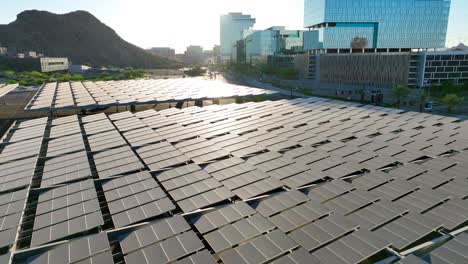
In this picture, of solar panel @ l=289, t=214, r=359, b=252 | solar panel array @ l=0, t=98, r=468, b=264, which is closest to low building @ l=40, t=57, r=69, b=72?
solar panel array @ l=0, t=98, r=468, b=264

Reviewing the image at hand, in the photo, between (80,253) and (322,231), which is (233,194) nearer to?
(322,231)

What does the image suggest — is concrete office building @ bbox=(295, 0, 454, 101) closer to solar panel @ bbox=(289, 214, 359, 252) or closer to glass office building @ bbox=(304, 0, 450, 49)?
glass office building @ bbox=(304, 0, 450, 49)

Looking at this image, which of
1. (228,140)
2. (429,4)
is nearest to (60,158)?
(228,140)

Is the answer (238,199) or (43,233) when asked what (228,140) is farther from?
(43,233)

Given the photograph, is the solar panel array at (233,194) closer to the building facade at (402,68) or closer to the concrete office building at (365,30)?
the building facade at (402,68)

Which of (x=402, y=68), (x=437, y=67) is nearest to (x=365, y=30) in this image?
(x=402, y=68)
